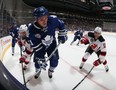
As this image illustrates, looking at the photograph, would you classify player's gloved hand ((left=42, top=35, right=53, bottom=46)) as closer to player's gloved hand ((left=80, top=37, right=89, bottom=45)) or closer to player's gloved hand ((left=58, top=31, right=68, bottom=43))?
player's gloved hand ((left=58, top=31, right=68, bottom=43))

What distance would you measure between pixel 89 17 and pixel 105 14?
5.94 feet

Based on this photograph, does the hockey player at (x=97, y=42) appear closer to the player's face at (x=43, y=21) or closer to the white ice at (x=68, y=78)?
the white ice at (x=68, y=78)

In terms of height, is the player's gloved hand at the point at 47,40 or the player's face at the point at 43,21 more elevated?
the player's face at the point at 43,21

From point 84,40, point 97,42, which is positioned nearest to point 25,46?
point 84,40

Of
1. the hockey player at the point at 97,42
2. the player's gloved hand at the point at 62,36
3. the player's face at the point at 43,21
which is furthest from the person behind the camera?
the hockey player at the point at 97,42

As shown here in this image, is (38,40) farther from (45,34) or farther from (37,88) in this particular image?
(37,88)

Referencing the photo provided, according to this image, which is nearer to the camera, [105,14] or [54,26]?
[54,26]

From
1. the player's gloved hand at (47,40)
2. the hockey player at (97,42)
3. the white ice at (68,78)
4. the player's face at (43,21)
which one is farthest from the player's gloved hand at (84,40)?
the player's face at (43,21)

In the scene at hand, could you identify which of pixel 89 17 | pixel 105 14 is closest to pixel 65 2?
pixel 89 17

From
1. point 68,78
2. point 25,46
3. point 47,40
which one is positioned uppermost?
point 47,40

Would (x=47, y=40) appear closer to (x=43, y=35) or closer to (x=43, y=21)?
(x=43, y=35)

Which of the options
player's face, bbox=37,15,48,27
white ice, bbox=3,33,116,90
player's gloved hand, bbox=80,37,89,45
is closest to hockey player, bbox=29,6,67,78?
player's face, bbox=37,15,48,27

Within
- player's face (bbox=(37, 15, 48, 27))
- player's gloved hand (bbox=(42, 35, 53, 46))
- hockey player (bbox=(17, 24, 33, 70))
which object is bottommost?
hockey player (bbox=(17, 24, 33, 70))

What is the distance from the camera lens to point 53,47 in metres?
2.92
